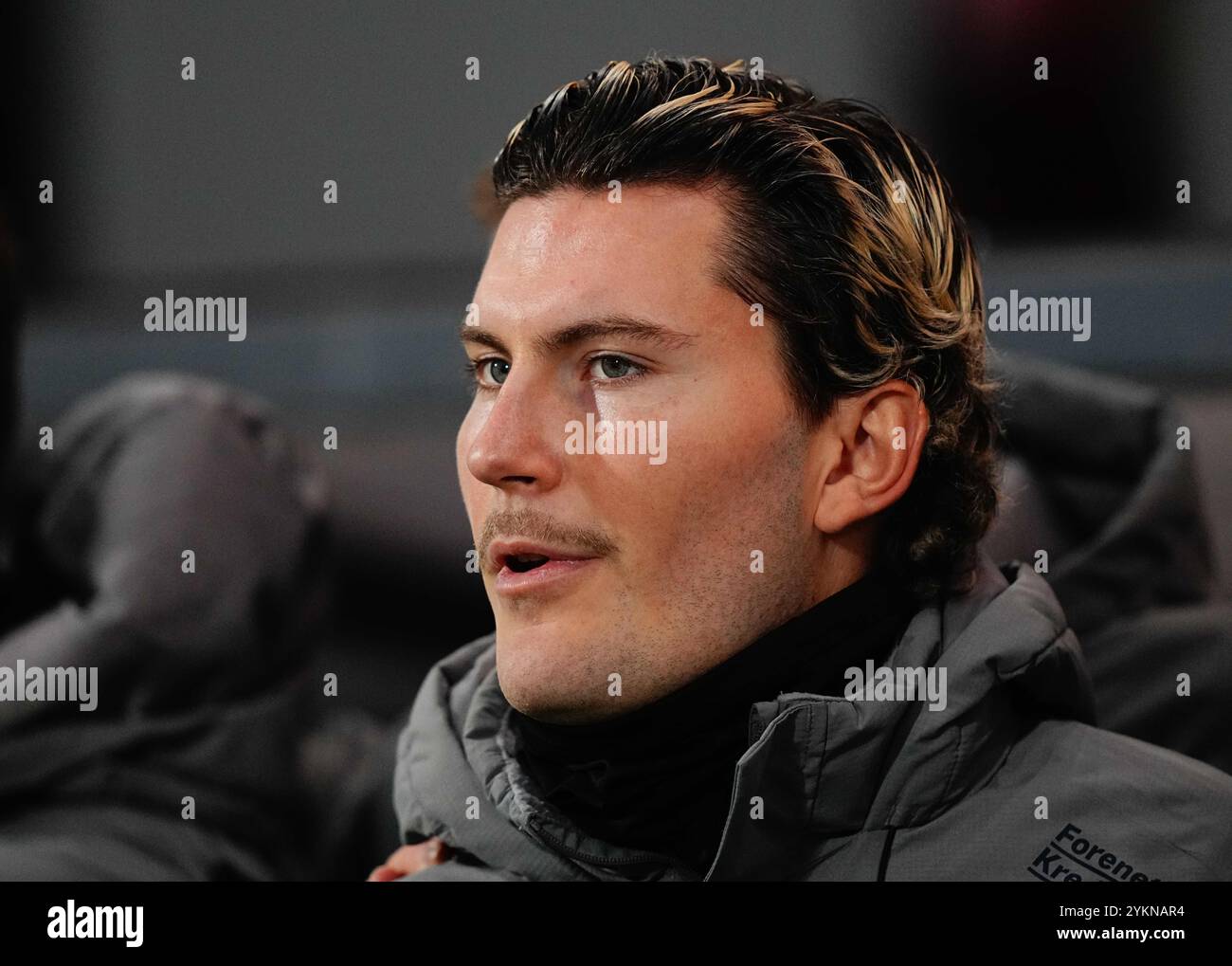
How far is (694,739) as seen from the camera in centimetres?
144

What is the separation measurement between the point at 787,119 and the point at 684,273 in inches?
8.6

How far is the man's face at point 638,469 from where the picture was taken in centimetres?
Answer: 145

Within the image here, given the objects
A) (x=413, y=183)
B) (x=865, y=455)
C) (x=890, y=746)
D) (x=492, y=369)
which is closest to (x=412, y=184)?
(x=413, y=183)

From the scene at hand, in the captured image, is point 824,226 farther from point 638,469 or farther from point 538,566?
point 538,566

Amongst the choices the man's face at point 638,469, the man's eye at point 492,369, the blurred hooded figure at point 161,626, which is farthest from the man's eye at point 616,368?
the blurred hooded figure at point 161,626

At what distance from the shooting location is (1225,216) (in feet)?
6.56

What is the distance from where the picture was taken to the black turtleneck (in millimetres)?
1430

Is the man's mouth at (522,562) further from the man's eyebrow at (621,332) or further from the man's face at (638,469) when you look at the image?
the man's eyebrow at (621,332)

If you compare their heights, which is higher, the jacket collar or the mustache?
the mustache

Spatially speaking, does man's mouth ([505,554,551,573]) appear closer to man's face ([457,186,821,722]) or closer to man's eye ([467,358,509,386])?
man's face ([457,186,821,722])

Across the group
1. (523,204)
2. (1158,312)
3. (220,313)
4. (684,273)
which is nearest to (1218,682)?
(1158,312)

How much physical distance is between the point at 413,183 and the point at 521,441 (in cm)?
92

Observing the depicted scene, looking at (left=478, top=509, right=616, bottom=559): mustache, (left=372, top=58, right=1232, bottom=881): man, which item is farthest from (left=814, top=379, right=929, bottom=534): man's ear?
(left=478, top=509, right=616, bottom=559): mustache
